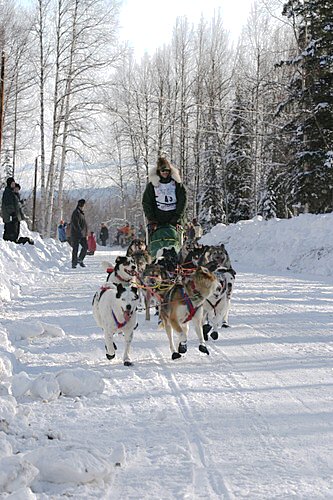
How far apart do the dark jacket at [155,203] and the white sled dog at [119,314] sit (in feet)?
6.24

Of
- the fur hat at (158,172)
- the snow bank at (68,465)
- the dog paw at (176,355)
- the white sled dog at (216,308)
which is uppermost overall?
the fur hat at (158,172)

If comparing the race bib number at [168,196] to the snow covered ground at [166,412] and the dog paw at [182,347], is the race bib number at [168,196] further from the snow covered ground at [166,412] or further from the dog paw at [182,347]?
the dog paw at [182,347]

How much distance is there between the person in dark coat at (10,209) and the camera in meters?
13.9

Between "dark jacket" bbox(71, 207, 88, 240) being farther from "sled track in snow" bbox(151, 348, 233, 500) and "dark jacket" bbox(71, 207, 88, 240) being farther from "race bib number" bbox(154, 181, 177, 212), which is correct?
"sled track in snow" bbox(151, 348, 233, 500)

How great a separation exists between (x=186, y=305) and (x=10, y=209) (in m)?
9.38

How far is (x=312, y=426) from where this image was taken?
3850 mm

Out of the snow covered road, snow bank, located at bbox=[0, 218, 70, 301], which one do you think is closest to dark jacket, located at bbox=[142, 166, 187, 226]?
the snow covered road

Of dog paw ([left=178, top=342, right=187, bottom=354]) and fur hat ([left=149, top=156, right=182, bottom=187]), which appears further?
fur hat ([left=149, top=156, right=182, bottom=187])

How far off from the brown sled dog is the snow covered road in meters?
0.23

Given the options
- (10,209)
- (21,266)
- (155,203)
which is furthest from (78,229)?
(155,203)

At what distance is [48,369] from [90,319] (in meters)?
2.77

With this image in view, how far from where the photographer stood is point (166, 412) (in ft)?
13.5

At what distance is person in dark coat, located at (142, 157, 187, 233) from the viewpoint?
7418mm

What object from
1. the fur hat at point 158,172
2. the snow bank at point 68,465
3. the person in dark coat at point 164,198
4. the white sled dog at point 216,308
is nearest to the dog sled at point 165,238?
the person in dark coat at point 164,198
